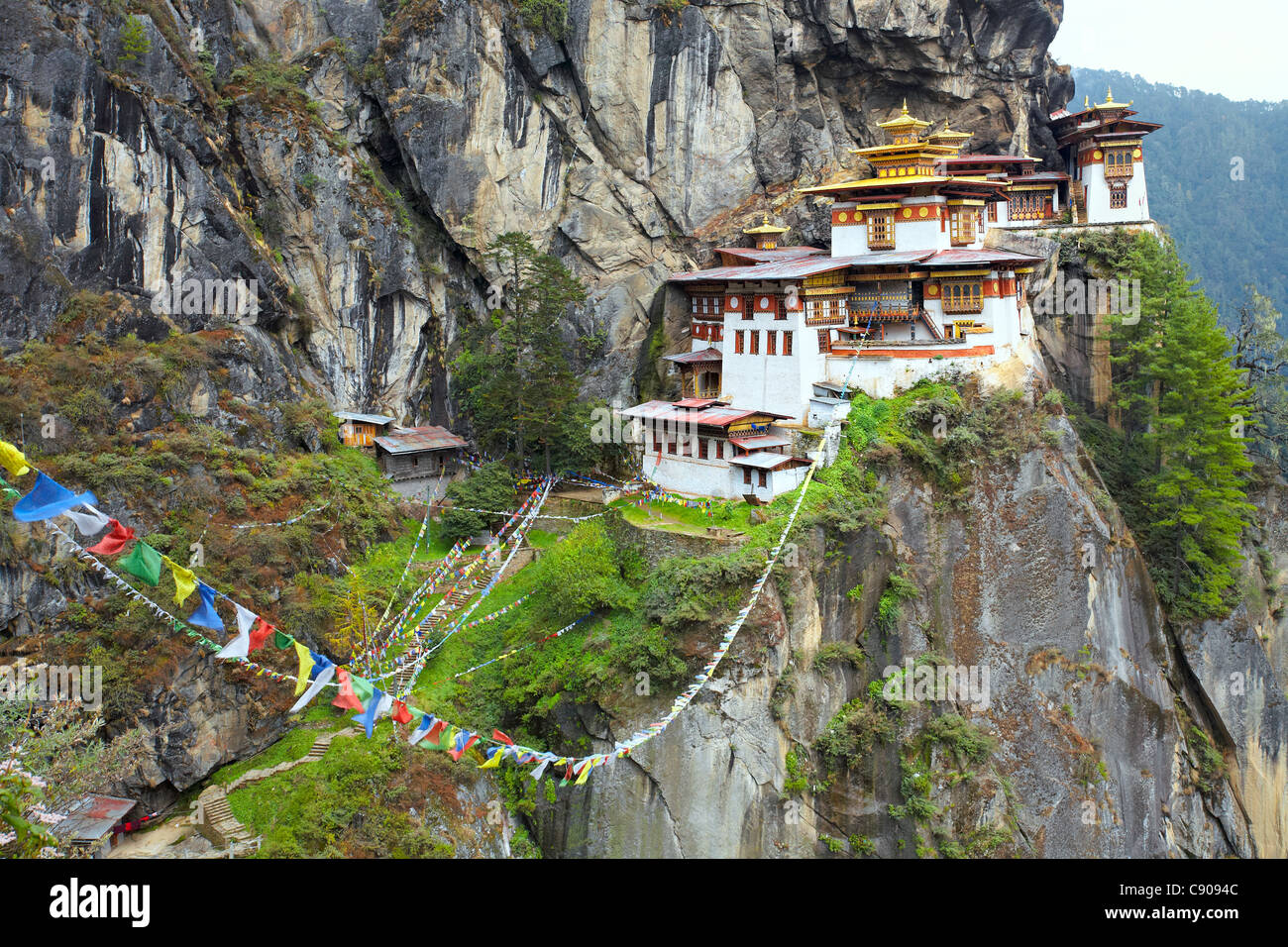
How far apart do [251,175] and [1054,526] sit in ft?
104

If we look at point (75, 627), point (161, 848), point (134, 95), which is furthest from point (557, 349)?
point (161, 848)

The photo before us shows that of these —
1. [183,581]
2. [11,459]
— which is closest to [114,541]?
[183,581]

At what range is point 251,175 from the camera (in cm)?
3884

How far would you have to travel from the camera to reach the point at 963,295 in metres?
35.6

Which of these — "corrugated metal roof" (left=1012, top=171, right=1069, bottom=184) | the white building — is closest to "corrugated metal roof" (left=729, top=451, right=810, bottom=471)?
"corrugated metal roof" (left=1012, top=171, right=1069, bottom=184)

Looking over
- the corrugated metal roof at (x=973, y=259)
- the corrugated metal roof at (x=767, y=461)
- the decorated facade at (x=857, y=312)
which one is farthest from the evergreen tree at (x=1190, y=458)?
the corrugated metal roof at (x=767, y=461)

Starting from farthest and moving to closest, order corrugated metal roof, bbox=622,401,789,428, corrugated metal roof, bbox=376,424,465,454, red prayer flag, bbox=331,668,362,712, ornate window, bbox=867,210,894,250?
corrugated metal roof, bbox=376,424,465,454 → ornate window, bbox=867,210,894,250 → corrugated metal roof, bbox=622,401,789,428 → red prayer flag, bbox=331,668,362,712

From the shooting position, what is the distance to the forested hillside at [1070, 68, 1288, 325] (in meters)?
85.9

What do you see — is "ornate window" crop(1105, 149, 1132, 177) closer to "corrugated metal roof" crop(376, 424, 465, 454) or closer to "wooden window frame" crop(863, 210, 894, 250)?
"wooden window frame" crop(863, 210, 894, 250)

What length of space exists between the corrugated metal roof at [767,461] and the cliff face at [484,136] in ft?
33.4

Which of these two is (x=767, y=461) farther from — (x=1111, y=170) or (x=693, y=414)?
(x=1111, y=170)

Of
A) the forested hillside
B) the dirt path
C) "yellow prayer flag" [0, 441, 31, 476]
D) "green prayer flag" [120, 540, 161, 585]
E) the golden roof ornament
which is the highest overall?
the forested hillside

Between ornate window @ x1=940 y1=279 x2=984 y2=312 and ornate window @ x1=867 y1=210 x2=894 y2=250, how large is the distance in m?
3.09

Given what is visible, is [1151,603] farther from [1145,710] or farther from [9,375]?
[9,375]
